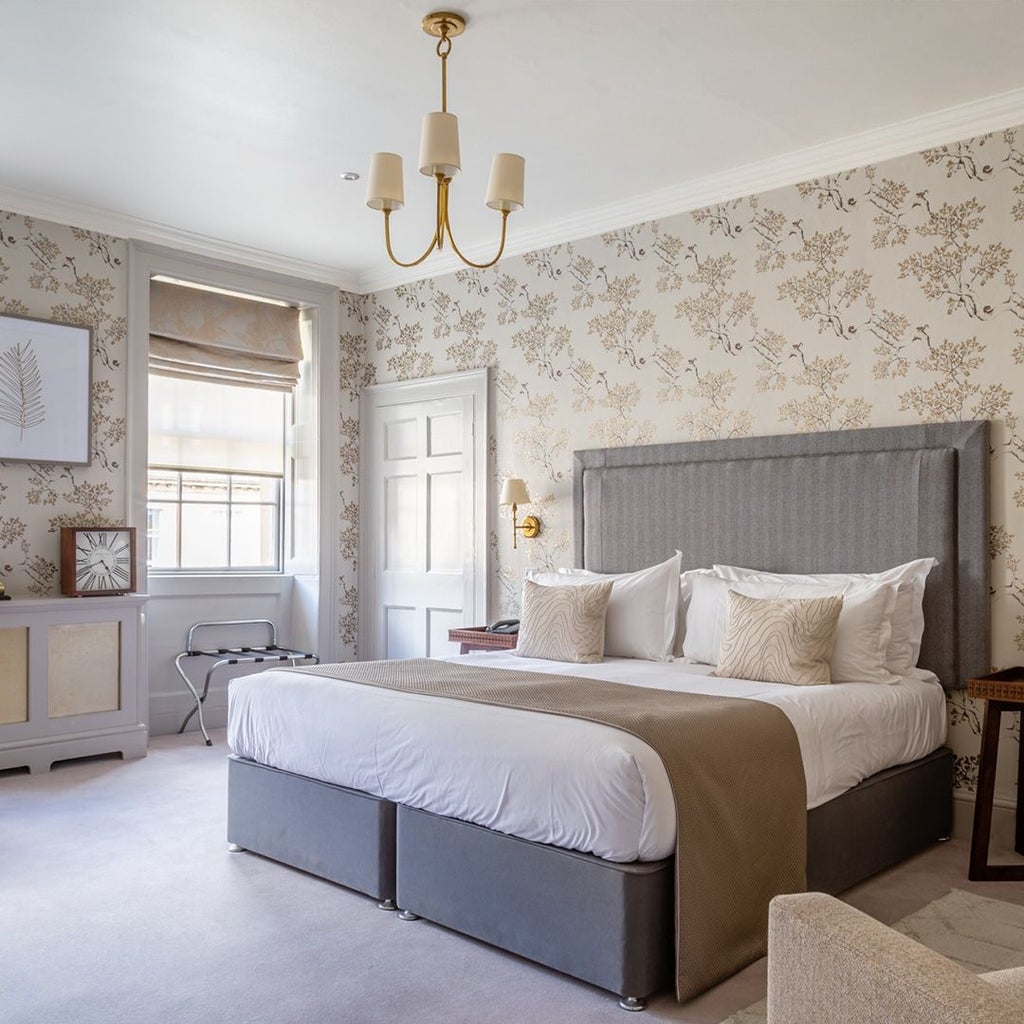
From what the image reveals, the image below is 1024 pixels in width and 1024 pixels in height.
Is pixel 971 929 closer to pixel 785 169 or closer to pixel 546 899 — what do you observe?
pixel 546 899

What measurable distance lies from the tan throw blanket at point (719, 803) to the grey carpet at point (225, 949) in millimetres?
122

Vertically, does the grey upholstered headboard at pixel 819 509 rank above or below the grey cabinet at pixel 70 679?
above

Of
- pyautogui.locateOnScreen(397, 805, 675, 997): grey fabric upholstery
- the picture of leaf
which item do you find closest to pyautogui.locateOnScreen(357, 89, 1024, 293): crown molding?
the picture of leaf

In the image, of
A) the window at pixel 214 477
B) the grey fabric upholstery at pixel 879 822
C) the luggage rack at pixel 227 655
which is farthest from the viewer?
the window at pixel 214 477

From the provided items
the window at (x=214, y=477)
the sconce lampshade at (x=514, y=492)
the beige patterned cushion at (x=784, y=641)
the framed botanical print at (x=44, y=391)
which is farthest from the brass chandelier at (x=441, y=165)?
the window at (x=214, y=477)

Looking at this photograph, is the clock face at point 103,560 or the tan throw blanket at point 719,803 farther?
the clock face at point 103,560

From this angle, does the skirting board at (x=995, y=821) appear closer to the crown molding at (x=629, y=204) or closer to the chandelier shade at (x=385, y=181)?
the crown molding at (x=629, y=204)

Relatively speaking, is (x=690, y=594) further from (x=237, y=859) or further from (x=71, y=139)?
(x=71, y=139)

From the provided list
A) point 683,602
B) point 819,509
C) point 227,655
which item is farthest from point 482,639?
point 819,509

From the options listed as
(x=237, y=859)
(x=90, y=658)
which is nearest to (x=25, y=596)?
(x=90, y=658)

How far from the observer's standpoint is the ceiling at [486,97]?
3139mm

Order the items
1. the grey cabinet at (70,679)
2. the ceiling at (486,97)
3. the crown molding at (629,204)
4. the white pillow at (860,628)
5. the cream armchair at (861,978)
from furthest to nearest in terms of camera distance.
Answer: the grey cabinet at (70,679), the crown molding at (629,204), the white pillow at (860,628), the ceiling at (486,97), the cream armchair at (861,978)

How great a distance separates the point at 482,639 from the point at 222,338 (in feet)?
8.04

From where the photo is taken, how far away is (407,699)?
296 cm
